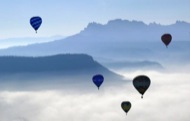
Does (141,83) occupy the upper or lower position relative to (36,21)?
lower

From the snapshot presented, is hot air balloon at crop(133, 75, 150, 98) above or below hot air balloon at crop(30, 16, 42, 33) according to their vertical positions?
below

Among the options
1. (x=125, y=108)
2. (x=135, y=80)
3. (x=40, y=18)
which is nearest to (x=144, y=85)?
(x=135, y=80)

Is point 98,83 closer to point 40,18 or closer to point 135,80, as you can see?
point 135,80

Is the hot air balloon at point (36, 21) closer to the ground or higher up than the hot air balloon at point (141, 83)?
higher up

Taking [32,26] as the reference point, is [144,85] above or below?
below

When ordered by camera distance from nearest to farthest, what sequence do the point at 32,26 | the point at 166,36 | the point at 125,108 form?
1. the point at 32,26
2. the point at 125,108
3. the point at 166,36

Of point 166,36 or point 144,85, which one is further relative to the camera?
point 166,36

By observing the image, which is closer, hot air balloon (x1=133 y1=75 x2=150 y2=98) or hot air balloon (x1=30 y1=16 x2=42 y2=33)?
hot air balloon (x1=30 y1=16 x2=42 y2=33)

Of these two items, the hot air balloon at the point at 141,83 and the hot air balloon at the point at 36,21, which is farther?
the hot air balloon at the point at 141,83

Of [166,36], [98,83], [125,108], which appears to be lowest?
[125,108]

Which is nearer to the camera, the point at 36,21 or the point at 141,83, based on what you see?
the point at 36,21

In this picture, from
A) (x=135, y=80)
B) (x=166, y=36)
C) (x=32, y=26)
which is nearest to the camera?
(x=32, y=26)
